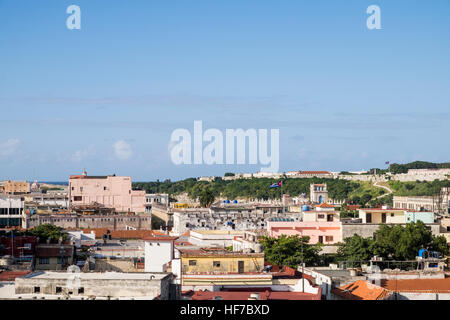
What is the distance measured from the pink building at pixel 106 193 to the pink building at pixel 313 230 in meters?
29.2

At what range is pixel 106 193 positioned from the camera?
209 ft

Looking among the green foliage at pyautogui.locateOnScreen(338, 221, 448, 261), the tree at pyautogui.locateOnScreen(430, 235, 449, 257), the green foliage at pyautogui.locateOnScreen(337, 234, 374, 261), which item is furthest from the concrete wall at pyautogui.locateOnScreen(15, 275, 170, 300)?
the tree at pyautogui.locateOnScreen(430, 235, 449, 257)

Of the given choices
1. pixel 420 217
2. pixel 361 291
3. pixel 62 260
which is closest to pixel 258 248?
pixel 361 291

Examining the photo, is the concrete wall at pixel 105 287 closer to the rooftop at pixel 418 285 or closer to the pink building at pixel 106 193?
the rooftop at pixel 418 285

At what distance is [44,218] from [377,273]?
3092 centimetres

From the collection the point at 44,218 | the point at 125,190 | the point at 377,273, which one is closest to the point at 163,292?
the point at 377,273

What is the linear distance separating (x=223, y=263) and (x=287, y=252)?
30.9 ft

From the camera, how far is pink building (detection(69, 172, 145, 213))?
63.8 metres

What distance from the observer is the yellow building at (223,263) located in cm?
1972

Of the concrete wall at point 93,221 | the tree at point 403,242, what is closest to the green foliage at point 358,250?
the tree at point 403,242

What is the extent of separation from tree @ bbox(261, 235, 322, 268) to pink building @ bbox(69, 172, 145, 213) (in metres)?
34.5

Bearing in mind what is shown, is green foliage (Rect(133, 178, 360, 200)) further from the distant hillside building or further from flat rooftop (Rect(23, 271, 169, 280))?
flat rooftop (Rect(23, 271, 169, 280))
